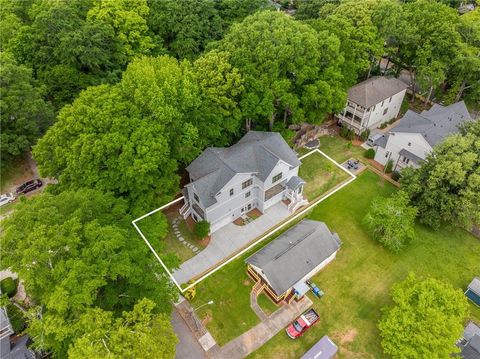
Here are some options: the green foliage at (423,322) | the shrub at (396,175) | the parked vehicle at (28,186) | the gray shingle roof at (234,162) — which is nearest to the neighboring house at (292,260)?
the green foliage at (423,322)

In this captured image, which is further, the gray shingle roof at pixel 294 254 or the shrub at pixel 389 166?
the shrub at pixel 389 166

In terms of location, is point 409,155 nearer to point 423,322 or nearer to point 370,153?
point 370,153

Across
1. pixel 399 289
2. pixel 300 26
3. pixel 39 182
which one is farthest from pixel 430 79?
pixel 39 182

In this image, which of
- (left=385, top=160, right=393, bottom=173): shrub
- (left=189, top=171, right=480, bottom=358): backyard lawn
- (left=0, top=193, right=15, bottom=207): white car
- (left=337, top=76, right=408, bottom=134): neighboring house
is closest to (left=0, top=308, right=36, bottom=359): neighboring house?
(left=189, top=171, right=480, bottom=358): backyard lawn

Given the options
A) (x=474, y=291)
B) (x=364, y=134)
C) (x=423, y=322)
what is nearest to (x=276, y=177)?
(x=364, y=134)

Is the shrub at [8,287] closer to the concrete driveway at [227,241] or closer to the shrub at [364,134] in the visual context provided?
the concrete driveway at [227,241]
